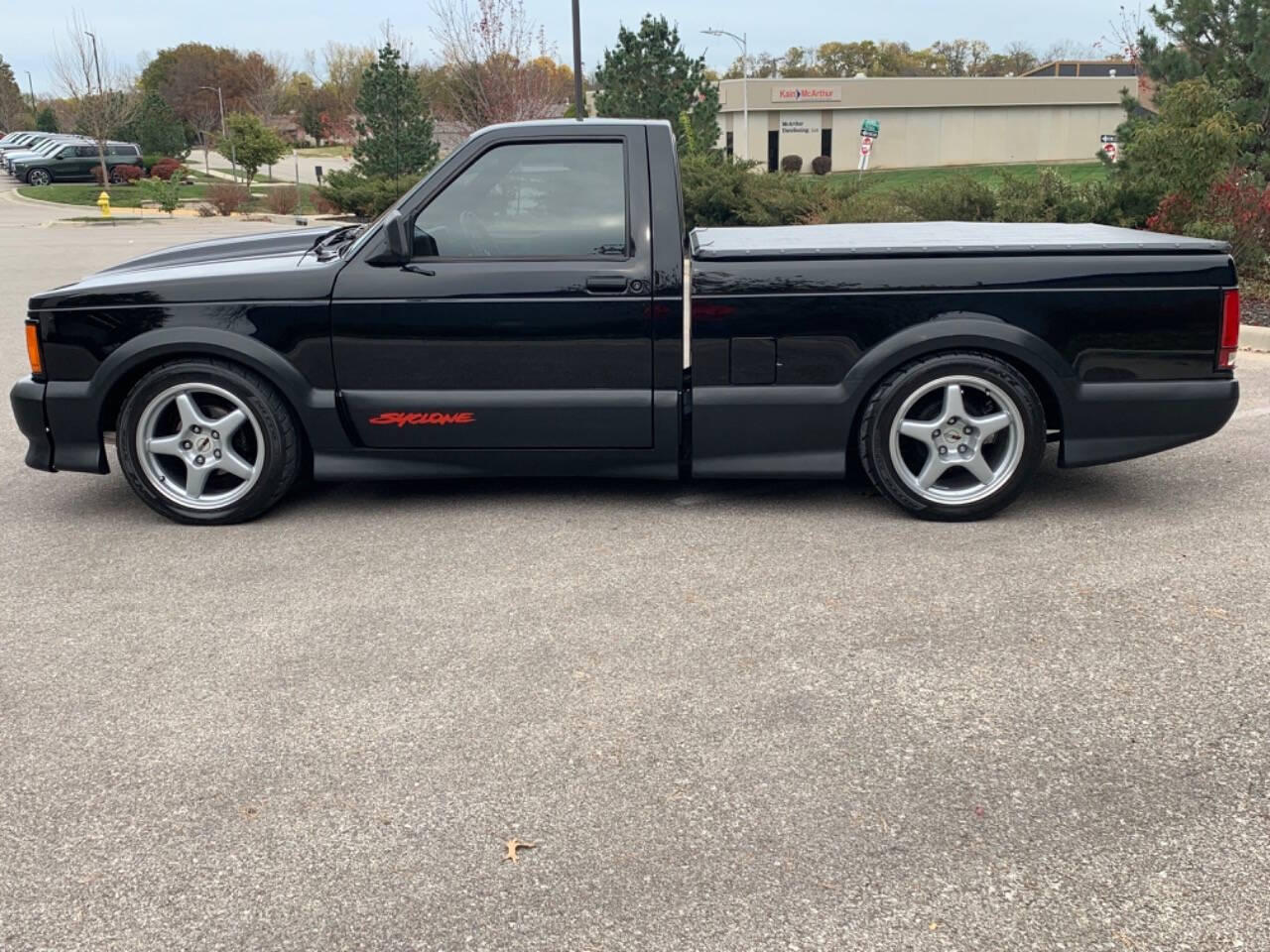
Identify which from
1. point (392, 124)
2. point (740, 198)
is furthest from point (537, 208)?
point (392, 124)

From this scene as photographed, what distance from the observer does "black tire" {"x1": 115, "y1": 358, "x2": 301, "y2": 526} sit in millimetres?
5449

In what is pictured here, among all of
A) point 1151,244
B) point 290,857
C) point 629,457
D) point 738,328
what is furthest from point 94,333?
point 1151,244

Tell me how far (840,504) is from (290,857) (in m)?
3.42

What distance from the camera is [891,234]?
5.97 m

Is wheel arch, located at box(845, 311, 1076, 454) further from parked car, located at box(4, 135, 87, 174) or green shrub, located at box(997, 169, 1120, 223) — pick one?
parked car, located at box(4, 135, 87, 174)

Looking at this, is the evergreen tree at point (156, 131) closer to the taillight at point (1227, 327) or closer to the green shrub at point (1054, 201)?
the green shrub at point (1054, 201)

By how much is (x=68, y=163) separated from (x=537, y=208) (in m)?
45.9

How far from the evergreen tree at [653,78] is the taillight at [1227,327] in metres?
22.0

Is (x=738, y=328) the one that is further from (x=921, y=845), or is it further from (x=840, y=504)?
(x=921, y=845)

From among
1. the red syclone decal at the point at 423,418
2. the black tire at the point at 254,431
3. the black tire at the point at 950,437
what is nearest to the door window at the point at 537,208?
the red syclone decal at the point at 423,418

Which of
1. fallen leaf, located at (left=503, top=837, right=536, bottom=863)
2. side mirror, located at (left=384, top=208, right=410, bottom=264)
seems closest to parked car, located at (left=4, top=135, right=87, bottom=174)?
side mirror, located at (left=384, top=208, right=410, bottom=264)

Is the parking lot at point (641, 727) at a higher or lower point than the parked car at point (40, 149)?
lower

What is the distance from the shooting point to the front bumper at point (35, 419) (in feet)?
18.3

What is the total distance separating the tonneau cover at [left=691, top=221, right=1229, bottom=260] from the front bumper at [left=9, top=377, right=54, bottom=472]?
3.03 metres
